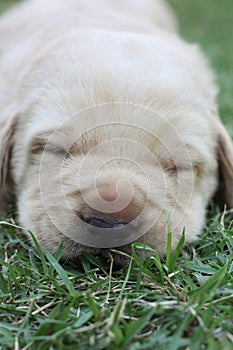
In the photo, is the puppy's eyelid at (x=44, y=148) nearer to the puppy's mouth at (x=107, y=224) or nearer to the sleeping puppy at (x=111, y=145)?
the sleeping puppy at (x=111, y=145)

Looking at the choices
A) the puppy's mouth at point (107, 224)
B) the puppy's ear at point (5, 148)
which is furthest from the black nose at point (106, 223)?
the puppy's ear at point (5, 148)

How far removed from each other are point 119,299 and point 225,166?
1611 mm

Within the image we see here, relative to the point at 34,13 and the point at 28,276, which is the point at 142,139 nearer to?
the point at 28,276

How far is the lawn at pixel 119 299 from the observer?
2154mm

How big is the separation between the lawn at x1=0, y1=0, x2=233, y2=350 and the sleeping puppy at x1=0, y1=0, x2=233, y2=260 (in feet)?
0.44

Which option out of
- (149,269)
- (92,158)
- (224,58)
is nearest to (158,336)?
(149,269)

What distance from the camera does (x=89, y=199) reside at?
270cm

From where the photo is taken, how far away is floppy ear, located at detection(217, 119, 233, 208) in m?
3.67

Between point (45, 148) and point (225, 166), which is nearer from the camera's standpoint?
point (45, 148)

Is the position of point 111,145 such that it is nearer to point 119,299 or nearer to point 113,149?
point 113,149

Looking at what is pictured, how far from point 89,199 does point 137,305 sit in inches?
23.5

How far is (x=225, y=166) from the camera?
374 centimetres

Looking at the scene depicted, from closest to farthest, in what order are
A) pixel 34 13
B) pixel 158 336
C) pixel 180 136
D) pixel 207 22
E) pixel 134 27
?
pixel 158 336 → pixel 180 136 → pixel 134 27 → pixel 34 13 → pixel 207 22

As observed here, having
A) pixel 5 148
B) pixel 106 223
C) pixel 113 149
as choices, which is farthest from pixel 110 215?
pixel 5 148
